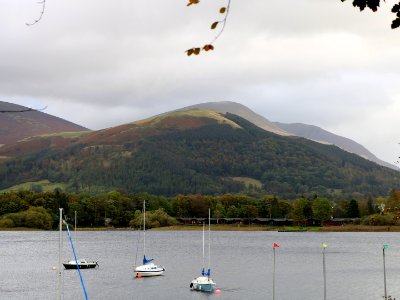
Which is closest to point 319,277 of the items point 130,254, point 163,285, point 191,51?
point 163,285

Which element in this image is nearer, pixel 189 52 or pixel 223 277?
pixel 189 52

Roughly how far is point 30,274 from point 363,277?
223 feet

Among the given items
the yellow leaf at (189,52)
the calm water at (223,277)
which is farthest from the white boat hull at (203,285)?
the yellow leaf at (189,52)

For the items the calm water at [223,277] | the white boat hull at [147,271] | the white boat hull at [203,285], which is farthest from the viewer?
the white boat hull at [147,271]

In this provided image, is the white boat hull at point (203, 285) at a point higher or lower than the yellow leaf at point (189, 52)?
lower

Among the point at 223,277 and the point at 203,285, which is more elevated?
the point at 203,285

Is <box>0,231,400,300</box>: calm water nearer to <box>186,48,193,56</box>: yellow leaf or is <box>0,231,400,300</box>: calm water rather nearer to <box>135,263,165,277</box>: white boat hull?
<box>135,263,165,277</box>: white boat hull

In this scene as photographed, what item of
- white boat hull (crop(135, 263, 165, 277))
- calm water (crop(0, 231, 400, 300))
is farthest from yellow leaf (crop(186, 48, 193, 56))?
white boat hull (crop(135, 263, 165, 277))

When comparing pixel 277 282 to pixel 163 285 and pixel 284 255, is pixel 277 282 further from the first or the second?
pixel 284 255

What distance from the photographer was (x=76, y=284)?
391 feet

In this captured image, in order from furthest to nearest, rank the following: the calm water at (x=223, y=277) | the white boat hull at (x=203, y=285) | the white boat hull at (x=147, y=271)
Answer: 1. the white boat hull at (x=147, y=271)
2. the white boat hull at (x=203, y=285)
3. the calm water at (x=223, y=277)

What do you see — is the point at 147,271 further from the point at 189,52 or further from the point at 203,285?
the point at 189,52

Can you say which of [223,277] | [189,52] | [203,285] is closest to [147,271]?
[223,277]

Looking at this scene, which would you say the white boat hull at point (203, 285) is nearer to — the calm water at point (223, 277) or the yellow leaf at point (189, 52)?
the calm water at point (223, 277)
